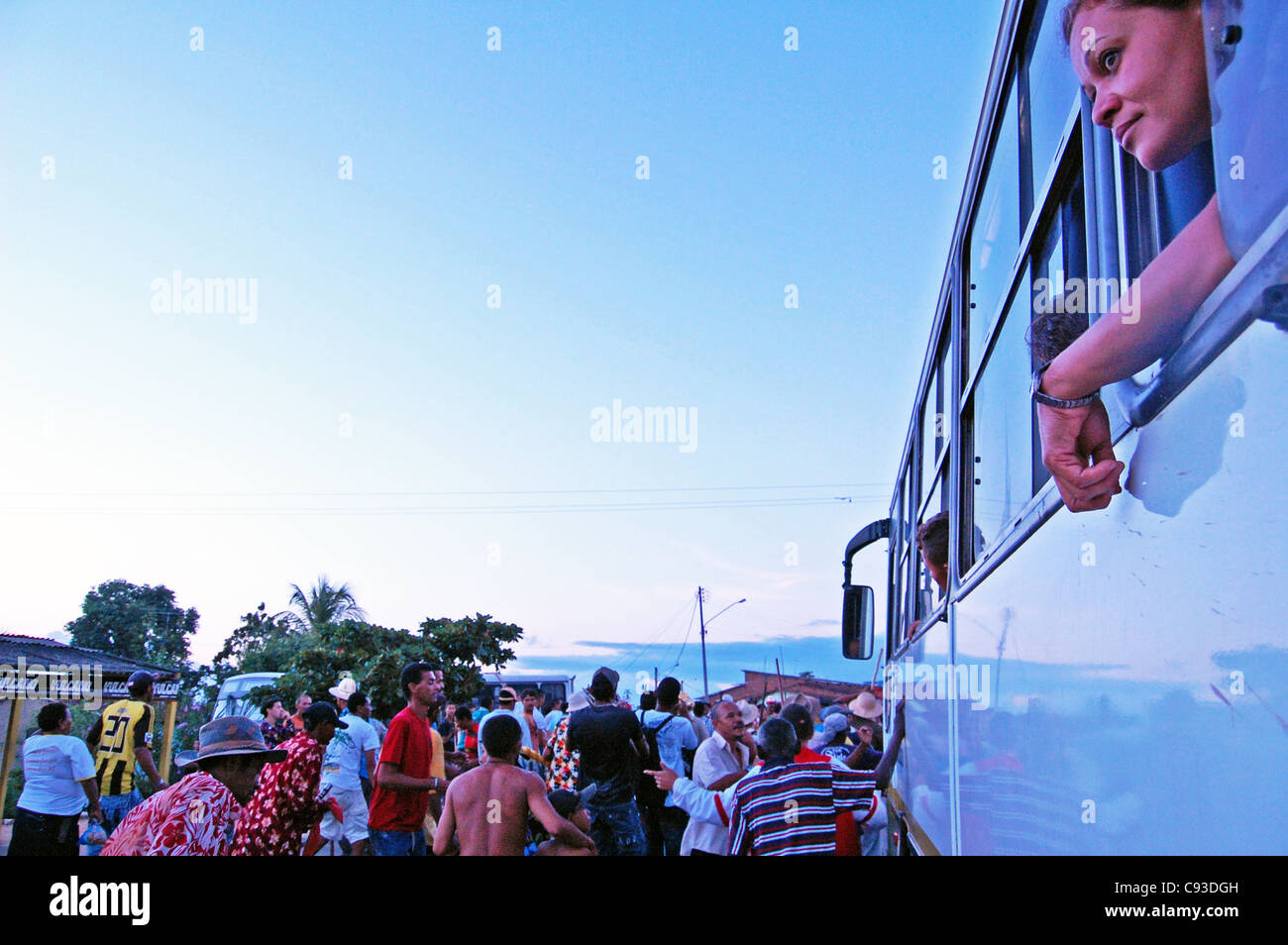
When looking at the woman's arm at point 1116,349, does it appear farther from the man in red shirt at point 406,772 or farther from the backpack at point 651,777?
the backpack at point 651,777

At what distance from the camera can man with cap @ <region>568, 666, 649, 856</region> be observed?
5.89m

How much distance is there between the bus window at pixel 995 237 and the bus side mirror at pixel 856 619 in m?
3.89

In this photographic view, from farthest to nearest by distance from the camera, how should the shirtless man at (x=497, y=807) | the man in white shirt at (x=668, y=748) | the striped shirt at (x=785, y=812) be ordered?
the man in white shirt at (x=668, y=748), the shirtless man at (x=497, y=807), the striped shirt at (x=785, y=812)

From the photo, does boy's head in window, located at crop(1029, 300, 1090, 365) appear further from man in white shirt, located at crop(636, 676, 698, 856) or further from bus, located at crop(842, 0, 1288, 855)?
man in white shirt, located at crop(636, 676, 698, 856)

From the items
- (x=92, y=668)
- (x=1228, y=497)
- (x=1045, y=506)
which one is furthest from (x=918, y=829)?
(x=92, y=668)

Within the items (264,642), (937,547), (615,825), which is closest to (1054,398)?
(937,547)

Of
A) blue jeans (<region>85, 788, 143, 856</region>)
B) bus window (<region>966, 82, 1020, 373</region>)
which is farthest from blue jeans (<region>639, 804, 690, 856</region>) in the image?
bus window (<region>966, 82, 1020, 373</region>)

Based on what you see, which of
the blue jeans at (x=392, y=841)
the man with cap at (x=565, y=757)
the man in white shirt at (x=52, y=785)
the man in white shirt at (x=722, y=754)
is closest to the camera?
the man in white shirt at (x=722, y=754)

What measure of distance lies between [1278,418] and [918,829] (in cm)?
360

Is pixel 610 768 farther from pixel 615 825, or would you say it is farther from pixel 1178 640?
pixel 1178 640

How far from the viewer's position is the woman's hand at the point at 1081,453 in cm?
150

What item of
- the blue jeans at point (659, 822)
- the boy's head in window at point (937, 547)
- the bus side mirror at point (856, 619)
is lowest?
the blue jeans at point (659, 822)

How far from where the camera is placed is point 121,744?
7.02 m

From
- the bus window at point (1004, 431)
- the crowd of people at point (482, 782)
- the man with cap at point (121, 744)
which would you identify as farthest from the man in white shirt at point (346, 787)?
the bus window at point (1004, 431)
